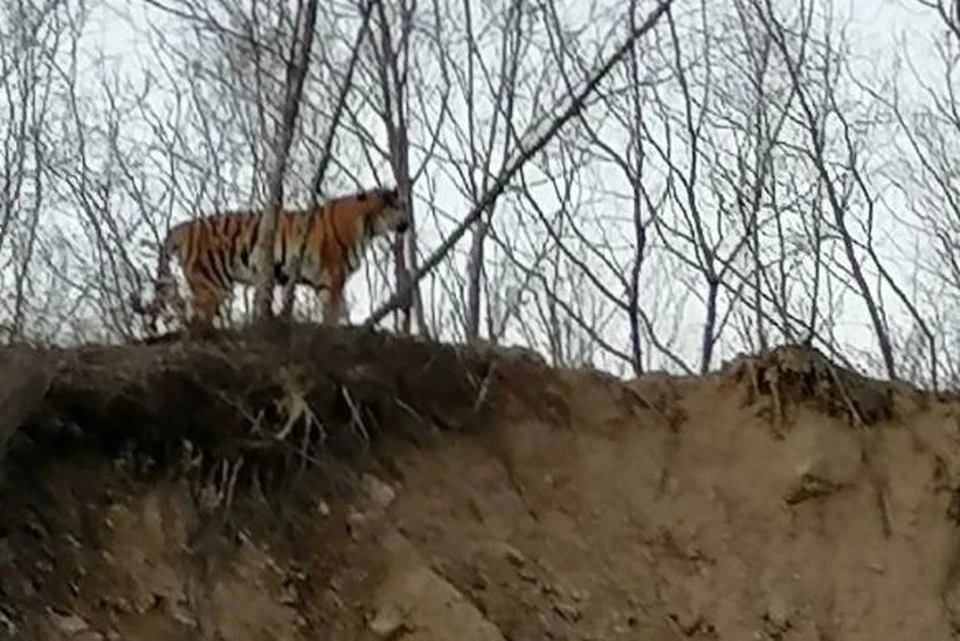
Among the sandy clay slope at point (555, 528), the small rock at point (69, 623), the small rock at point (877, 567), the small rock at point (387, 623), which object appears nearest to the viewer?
the small rock at point (69, 623)

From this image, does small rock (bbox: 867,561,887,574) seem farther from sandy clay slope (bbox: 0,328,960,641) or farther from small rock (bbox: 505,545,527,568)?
small rock (bbox: 505,545,527,568)

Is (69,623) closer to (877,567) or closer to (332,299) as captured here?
(877,567)

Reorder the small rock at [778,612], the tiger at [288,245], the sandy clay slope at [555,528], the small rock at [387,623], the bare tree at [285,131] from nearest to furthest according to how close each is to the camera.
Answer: the sandy clay slope at [555,528] < the small rock at [387,623] < the small rock at [778,612] < the bare tree at [285,131] < the tiger at [288,245]

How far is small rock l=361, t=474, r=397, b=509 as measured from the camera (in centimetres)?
788

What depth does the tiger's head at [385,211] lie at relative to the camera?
12.3 metres

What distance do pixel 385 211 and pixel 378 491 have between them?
4.83 meters

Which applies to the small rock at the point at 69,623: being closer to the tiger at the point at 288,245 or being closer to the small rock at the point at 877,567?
the tiger at the point at 288,245

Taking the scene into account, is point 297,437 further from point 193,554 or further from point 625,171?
point 625,171

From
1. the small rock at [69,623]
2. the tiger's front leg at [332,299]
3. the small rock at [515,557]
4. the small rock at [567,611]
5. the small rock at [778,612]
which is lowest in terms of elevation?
the small rock at [69,623]

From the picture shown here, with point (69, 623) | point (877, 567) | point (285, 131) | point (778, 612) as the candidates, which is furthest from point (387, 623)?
point (285, 131)

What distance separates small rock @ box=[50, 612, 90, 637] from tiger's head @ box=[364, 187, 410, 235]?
222 inches

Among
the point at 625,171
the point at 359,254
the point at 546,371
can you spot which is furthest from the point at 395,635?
the point at 625,171

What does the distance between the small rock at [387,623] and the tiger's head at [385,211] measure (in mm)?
5188

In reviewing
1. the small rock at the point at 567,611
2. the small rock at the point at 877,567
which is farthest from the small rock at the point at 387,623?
the small rock at the point at 877,567
